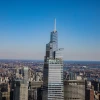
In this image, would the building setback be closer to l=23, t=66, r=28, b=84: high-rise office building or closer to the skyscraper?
the skyscraper

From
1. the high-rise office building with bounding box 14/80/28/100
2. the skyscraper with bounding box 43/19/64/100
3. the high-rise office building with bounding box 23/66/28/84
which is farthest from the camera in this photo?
the high-rise office building with bounding box 23/66/28/84

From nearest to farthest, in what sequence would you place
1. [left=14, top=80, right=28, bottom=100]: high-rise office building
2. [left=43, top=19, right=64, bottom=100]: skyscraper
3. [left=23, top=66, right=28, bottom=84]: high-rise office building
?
[left=43, top=19, right=64, bottom=100]: skyscraper
[left=14, top=80, right=28, bottom=100]: high-rise office building
[left=23, top=66, right=28, bottom=84]: high-rise office building

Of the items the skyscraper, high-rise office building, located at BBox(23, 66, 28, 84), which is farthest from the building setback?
high-rise office building, located at BBox(23, 66, 28, 84)

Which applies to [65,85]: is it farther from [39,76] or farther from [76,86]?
[39,76]

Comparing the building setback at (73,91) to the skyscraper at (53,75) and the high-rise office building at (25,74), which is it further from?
the high-rise office building at (25,74)

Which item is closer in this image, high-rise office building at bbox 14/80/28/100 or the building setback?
the building setback

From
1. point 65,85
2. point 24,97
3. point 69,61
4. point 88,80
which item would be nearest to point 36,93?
point 24,97

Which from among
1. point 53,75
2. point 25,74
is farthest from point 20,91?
point 53,75

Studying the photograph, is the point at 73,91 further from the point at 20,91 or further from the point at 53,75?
→ the point at 20,91

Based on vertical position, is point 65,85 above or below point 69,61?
below
